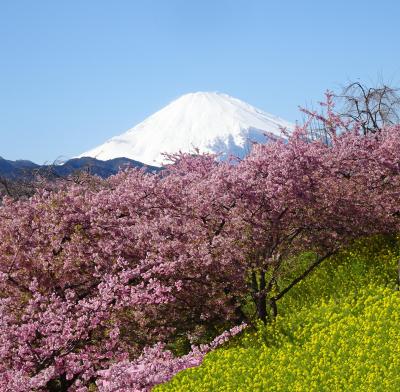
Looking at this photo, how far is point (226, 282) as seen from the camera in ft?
44.1

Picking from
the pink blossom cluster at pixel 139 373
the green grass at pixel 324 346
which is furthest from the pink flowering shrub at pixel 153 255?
the green grass at pixel 324 346

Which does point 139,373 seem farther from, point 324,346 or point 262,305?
point 262,305

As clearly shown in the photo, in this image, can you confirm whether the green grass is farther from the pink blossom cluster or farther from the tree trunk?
the pink blossom cluster

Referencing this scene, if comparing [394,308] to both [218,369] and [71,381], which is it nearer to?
[218,369]

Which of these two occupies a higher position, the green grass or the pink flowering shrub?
the pink flowering shrub

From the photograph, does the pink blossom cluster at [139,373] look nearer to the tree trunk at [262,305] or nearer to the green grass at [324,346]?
the green grass at [324,346]

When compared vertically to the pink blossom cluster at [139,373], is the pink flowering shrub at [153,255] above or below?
above

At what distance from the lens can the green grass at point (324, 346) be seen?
33.8 feet

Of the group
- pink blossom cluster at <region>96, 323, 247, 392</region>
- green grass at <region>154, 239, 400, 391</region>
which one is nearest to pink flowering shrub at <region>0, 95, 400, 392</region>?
pink blossom cluster at <region>96, 323, 247, 392</region>

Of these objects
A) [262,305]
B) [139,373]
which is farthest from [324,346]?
[139,373]

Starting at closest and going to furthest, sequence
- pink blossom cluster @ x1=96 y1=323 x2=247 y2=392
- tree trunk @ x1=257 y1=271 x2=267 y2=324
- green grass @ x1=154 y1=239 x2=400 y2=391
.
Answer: pink blossom cluster @ x1=96 y1=323 x2=247 y2=392 < green grass @ x1=154 y1=239 x2=400 y2=391 < tree trunk @ x1=257 y1=271 x2=267 y2=324

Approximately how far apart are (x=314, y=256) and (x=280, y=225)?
13.4 ft

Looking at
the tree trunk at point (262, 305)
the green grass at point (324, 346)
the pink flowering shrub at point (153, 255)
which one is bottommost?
the green grass at point (324, 346)

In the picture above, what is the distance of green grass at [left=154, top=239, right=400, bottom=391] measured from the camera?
1030 centimetres
